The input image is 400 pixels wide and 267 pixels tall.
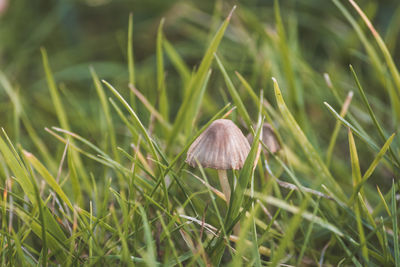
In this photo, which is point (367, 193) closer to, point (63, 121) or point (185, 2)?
point (63, 121)

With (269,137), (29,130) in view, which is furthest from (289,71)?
(29,130)

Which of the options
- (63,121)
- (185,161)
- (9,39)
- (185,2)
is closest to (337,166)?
(185,161)

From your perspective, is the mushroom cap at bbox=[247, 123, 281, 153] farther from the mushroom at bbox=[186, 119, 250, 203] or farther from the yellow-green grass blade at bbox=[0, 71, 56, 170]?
the yellow-green grass blade at bbox=[0, 71, 56, 170]

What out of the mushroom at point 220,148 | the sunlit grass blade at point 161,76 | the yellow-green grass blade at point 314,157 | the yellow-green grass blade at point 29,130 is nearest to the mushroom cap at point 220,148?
the mushroom at point 220,148

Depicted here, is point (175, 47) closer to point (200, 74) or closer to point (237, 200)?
point (200, 74)

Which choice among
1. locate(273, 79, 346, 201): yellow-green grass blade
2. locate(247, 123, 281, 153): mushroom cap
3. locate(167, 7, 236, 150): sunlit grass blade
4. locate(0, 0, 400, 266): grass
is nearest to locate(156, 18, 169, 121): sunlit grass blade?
locate(0, 0, 400, 266): grass

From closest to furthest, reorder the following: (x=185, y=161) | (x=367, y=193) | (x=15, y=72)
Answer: (x=185, y=161) → (x=367, y=193) → (x=15, y=72)

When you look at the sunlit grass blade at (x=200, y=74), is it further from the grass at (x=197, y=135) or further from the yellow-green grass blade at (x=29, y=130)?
the yellow-green grass blade at (x=29, y=130)

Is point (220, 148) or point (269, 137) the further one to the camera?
point (269, 137)
